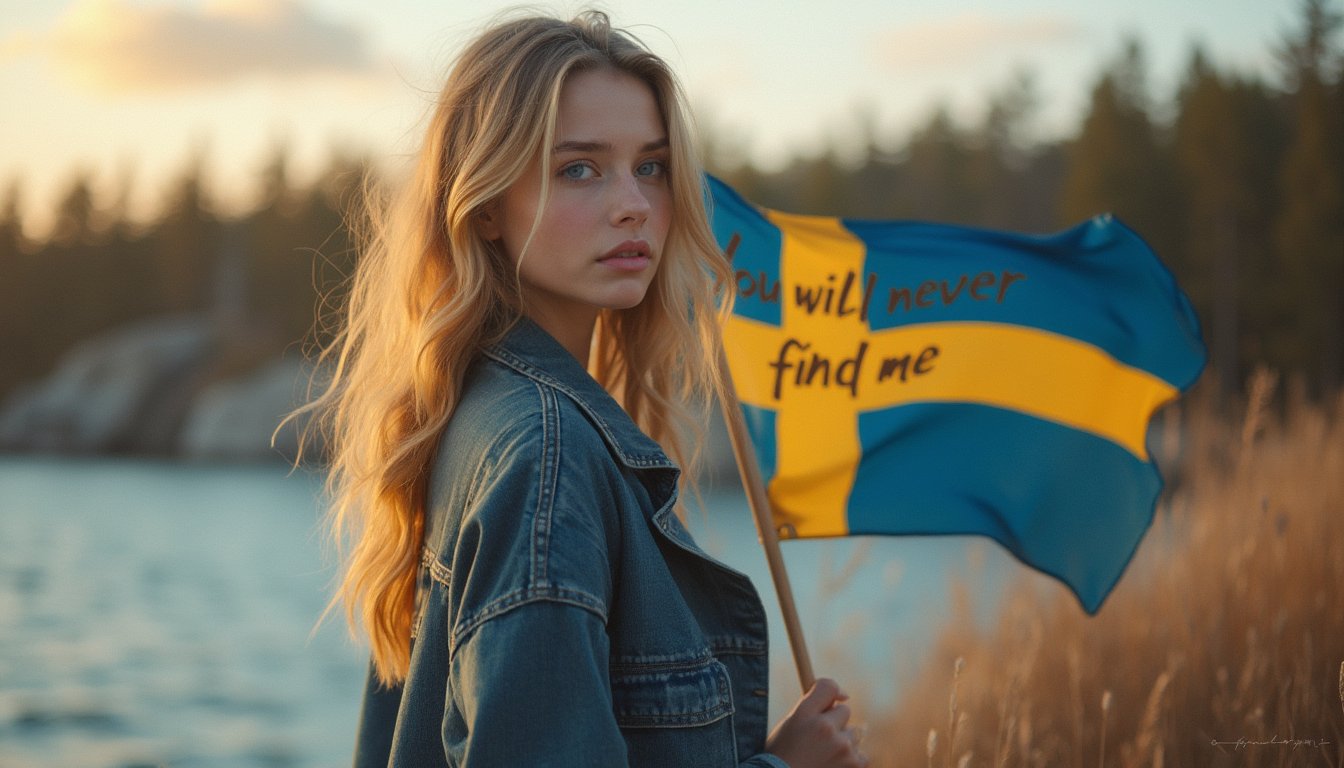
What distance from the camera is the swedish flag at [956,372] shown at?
3.09m

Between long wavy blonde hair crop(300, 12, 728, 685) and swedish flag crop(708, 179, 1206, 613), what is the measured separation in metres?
0.79

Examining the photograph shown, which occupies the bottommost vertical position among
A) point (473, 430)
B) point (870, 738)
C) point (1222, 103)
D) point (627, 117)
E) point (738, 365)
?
point (870, 738)

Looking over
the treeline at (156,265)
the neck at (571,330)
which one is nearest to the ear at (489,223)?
the neck at (571,330)

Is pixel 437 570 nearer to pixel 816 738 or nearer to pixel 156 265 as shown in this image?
pixel 816 738

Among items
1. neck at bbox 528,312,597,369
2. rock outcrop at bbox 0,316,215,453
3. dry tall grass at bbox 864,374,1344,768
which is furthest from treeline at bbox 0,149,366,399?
neck at bbox 528,312,597,369

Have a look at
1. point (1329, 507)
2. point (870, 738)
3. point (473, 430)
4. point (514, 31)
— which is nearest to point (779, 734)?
point (473, 430)

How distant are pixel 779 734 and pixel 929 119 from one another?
53359 millimetres

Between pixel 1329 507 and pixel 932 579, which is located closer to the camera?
pixel 1329 507

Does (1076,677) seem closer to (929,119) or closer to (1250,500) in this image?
(1250,500)

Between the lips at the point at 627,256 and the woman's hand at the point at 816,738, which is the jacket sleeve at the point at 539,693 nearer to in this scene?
the woman's hand at the point at 816,738

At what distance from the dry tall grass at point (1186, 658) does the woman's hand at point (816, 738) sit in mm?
343

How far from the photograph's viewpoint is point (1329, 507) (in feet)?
17.2

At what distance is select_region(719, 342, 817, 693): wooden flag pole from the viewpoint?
245cm

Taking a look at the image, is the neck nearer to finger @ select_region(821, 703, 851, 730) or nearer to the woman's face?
the woman's face
